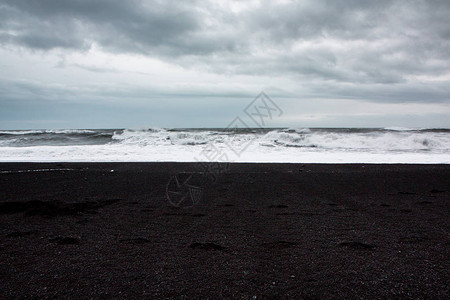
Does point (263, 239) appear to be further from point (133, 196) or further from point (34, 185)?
point (34, 185)

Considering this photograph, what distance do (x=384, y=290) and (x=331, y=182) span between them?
5.36 m

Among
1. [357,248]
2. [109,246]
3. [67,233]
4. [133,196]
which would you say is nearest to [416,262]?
[357,248]

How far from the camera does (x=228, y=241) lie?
3645 millimetres

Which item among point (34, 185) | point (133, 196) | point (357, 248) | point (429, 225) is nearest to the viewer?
point (357, 248)

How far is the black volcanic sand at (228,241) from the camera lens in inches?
101

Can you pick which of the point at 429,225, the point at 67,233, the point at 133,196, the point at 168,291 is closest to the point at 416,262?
the point at 429,225

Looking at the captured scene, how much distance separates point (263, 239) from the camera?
371cm

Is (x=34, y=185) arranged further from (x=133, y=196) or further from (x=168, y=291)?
(x=168, y=291)

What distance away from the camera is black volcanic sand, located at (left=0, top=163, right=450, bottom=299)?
258 cm

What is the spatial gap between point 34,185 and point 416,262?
7.31 m

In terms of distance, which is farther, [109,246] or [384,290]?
[109,246]

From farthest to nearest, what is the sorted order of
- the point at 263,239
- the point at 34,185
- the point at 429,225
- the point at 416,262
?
the point at 34,185, the point at 429,225, the point at 263,239, the point at 416,262

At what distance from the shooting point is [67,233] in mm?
3945

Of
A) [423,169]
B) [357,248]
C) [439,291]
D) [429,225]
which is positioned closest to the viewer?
[439,291]
